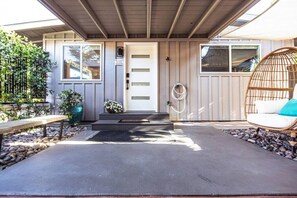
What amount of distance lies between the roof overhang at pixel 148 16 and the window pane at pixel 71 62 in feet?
2.15

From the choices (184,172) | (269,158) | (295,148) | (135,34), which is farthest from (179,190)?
(135,34)

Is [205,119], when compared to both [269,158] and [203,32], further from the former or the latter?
[269,158]

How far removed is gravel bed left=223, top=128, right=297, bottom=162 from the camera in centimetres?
303

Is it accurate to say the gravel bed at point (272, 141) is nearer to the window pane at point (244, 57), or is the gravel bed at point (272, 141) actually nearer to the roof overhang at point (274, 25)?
the window pane at point (244, 57)

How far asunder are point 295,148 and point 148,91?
413 cm

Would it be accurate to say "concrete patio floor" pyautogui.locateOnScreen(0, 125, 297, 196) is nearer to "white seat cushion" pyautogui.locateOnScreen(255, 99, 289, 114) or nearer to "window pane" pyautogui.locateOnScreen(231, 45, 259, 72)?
"white seat cushion" pyautogui.locateOnScreen(255, 99, 289, 114)

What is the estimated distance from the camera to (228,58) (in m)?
6.37

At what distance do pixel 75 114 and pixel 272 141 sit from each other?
4.79 metres

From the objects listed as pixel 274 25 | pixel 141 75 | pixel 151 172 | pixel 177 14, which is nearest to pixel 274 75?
pixel 274 25

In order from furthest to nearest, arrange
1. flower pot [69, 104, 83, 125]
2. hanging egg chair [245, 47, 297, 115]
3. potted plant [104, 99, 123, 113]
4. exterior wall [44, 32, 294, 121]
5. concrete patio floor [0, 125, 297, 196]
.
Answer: exterior wall [44, 32, 294, 121], potted plant [104, 99, 123, 113], flower pot [69, 104, 83, 125], hanging egg chair [245, 47, 297, 115], concrete patio floor [0, 125, 297, 196]

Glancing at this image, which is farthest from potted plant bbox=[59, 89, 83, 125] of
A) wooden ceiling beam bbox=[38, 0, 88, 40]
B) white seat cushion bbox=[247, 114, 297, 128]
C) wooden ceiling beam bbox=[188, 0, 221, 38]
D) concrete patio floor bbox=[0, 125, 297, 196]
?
white seat cushion bbox=[247, 114, 297, 128]

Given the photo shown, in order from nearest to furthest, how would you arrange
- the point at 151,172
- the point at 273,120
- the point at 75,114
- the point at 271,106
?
the point at 151,172
the point at 273,120
the point at 271,106
the point at 75,114

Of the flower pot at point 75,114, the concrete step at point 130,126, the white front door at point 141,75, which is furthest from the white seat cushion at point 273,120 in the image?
the flower pot at point 75,114

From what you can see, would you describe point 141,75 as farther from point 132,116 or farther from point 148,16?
point 148,16
